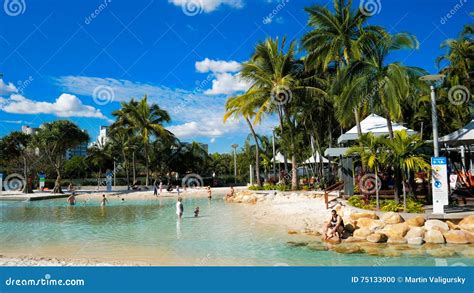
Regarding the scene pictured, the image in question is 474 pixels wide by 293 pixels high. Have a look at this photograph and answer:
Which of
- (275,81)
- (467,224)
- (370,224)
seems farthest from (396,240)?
(275,81)

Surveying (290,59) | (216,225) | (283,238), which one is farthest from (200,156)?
Answer: (283,238)

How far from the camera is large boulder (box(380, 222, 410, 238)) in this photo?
38.5 ft

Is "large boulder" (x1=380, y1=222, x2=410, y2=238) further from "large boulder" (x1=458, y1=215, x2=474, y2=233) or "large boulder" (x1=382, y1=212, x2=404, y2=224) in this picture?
"large boulder" (x1=458, y1=215, x2=474, y2=233)

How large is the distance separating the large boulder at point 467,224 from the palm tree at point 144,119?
36119mm

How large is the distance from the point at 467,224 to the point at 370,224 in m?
2.74

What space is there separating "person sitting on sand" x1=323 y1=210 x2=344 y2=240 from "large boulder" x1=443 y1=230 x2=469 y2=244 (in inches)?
116

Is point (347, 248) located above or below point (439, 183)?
below

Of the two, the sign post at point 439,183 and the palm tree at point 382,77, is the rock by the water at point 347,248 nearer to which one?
the sign post at point 439,183

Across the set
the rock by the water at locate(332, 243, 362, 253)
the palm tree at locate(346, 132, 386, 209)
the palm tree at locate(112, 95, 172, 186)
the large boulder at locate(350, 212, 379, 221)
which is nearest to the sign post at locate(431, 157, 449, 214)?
the palm tree at locate(346, 132, 386, 209)

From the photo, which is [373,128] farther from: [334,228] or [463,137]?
[334,228]

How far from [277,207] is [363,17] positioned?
11.0 metres

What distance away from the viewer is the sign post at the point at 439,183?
12.6 metres

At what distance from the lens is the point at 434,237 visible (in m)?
11.3

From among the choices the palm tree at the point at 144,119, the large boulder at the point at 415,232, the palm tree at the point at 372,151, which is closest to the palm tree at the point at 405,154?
the palm tree at the point at 372,151
